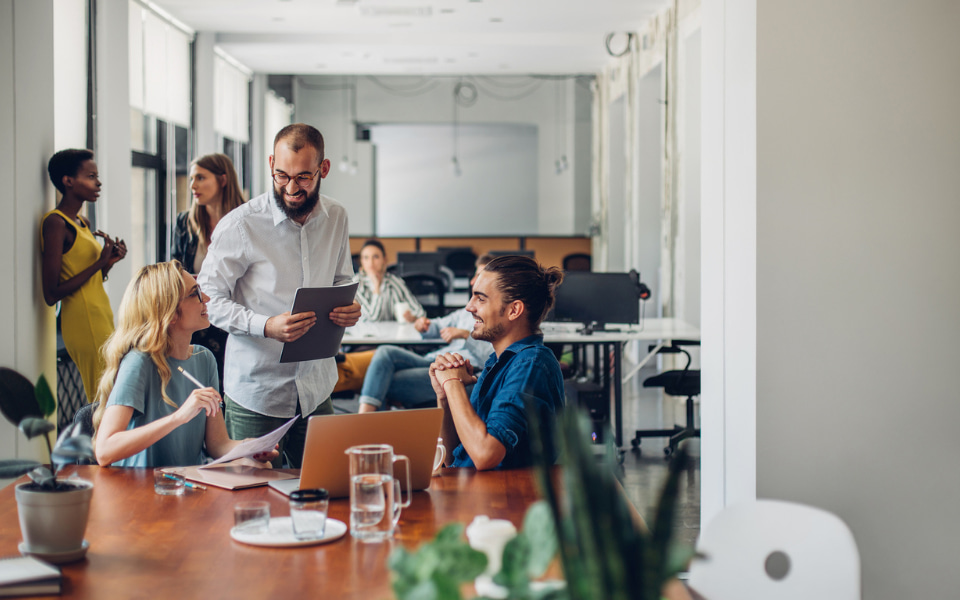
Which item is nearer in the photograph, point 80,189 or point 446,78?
point 80,189

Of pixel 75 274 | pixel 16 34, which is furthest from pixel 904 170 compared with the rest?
pixel 75 274

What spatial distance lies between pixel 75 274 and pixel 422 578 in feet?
12.3

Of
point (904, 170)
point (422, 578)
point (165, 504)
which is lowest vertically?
point (165, 504)

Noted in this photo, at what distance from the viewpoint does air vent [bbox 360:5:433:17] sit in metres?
7.60

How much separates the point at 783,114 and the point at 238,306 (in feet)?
5.24

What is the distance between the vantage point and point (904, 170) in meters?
2.19

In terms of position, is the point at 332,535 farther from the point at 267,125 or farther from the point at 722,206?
the point at 267,125

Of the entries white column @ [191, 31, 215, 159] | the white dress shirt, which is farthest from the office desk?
white column @ [191, 31, 215, 159]

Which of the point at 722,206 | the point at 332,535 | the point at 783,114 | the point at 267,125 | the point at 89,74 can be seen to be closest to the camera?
the point at 332,535

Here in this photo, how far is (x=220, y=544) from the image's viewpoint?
142 cm

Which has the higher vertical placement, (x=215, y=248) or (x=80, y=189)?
(x=80, y=189)

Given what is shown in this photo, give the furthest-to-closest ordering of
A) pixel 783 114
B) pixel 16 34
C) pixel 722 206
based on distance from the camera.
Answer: pixel 16 34, pixel 722 206, pixel 783 114

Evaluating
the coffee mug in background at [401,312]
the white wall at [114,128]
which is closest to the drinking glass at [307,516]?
the coffee mug in background at [401,312]

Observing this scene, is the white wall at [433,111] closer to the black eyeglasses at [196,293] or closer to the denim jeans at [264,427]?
the denim jeans at [264,427]
